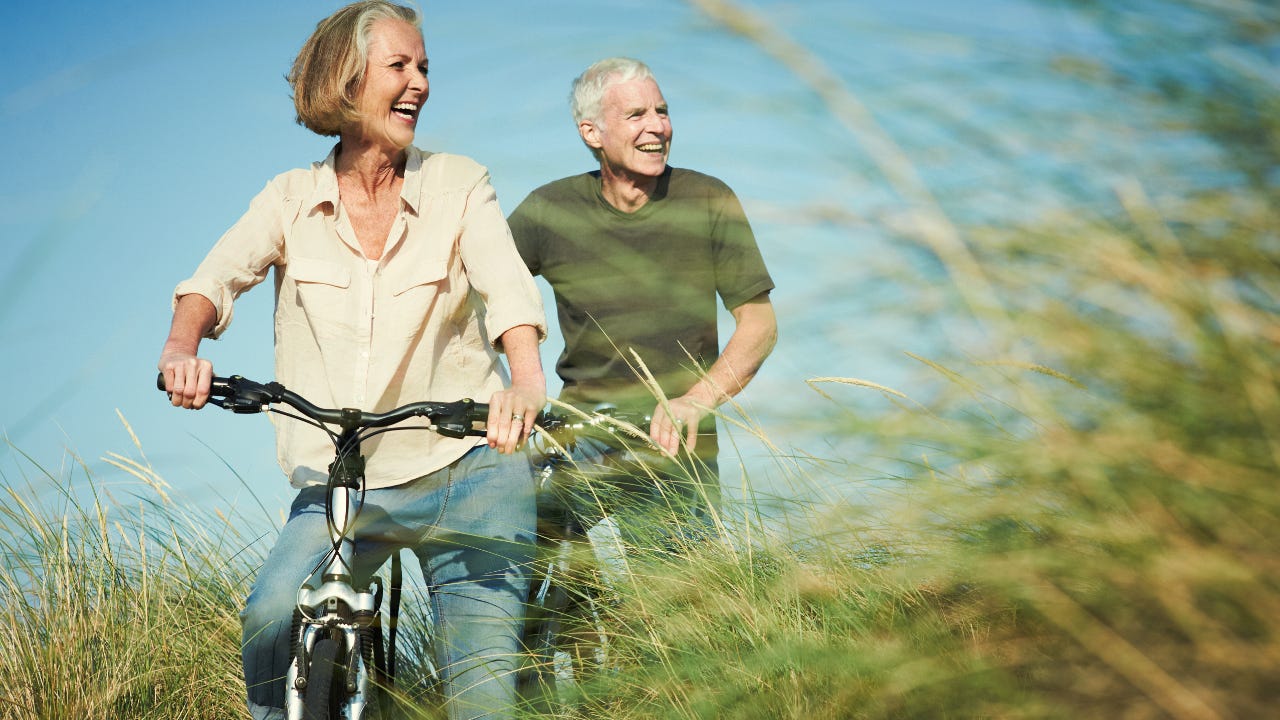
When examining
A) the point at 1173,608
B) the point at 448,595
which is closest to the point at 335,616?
the point at 448,595

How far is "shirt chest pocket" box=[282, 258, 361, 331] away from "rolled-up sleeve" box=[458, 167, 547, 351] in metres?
0.32

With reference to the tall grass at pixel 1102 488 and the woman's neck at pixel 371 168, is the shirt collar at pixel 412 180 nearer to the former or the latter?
the woman's neck at pixel 371 168

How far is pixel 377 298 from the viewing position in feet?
9.45

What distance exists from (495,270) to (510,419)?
60cm

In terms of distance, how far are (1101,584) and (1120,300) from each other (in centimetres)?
26

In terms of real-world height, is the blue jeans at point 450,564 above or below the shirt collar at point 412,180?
below

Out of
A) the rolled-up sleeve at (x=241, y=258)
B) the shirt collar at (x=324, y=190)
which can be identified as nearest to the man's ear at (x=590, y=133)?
the shirt collar at (x=324, y=190)

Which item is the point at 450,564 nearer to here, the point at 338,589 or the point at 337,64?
the point at 338,589

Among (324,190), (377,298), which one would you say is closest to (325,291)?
(377,298)

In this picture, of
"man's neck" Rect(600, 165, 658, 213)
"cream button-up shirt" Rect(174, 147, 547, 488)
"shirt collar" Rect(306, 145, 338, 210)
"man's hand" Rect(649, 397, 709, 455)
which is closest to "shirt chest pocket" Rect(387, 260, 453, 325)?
"cream button-up shirt" Rect(174, 147, 547, 488)

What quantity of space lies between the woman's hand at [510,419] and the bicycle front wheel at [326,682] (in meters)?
0.61

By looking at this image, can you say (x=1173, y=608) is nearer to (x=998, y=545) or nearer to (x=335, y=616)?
(x=998, y=545)

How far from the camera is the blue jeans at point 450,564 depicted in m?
2.59

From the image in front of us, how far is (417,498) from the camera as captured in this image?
2814 millimetres
